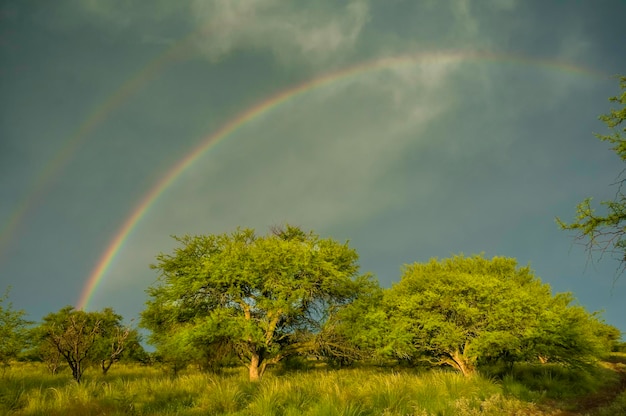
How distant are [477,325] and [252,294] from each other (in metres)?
14.6

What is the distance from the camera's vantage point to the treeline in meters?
21.2

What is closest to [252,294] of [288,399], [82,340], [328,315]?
[328,315]

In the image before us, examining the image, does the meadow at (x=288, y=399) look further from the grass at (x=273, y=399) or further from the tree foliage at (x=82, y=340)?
the tree foliage at (x=82, y=340)

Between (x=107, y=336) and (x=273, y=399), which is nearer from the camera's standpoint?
(x=273, y=399)

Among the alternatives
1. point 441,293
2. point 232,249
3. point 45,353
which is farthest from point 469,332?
point 45,353

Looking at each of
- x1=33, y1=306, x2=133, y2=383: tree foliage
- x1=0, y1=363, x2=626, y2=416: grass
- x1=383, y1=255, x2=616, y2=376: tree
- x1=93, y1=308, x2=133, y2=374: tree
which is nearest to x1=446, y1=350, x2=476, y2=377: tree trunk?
x1=383, y1=255, x2=616, y2=376: tree

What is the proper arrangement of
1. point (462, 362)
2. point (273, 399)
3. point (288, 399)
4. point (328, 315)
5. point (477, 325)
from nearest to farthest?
point (273, 399)
point (288, 399)
point (477, 325)
point (462, 362)
point (328, 315)

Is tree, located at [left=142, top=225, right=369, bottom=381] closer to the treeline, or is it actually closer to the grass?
the treeline

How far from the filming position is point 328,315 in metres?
26.3

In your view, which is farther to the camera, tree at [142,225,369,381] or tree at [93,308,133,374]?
tree at [93,308,133,374]

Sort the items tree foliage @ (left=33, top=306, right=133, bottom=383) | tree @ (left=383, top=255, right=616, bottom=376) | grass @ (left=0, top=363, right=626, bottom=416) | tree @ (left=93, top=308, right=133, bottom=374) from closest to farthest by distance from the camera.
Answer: grass @ (left=0, top=363, right=626, bottom=416)
tree foliage @ (left=33, top=306, right=133, bottom=383)
tree @ (left=383, top=255, right=616, bottom=376)
tree @ (left=93, top=308, right=133, bottom=374)

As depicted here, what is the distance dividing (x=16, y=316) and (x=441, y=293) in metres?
24.4

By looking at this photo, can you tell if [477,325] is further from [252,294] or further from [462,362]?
[252,294]

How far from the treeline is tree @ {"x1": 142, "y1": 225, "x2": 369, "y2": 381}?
0.26 ft
